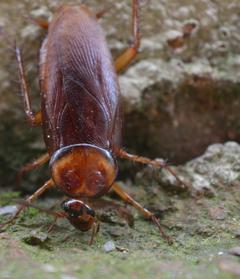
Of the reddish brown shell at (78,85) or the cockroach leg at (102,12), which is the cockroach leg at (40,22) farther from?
the cockroach leg at (102,12)

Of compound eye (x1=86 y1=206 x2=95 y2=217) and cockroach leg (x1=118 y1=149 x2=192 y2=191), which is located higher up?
compound eye (x1=86 y1=206 x2=95 y2=217)

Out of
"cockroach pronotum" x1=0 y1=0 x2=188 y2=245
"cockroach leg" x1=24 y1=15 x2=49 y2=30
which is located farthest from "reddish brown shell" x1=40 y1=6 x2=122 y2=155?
"cockroach leg" x1=24 y1=15 x2=49 y2=30

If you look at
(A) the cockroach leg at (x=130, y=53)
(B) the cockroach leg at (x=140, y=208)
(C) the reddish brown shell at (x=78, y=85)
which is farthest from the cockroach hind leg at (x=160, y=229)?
(A) the cockroach leg at (x=130, y=53)

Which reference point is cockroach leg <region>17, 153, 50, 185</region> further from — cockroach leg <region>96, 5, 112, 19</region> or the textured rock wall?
cockroach leg <region>96, 5, 112, 19</region>

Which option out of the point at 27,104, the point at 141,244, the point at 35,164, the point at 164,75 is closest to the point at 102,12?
the point at 164,75

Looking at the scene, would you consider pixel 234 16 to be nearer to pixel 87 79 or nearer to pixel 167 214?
pixel 87 79

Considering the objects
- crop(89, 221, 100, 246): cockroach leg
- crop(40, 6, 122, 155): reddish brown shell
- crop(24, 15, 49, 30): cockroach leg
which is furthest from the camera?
crop(24, 15, 49, 30): cockroach leg

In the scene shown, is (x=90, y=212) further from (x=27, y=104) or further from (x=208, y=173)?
(x=27, y=104)

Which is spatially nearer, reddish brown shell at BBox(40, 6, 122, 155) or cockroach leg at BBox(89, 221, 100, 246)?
cockroach leg at BBox(89, 221, 100, 246)
